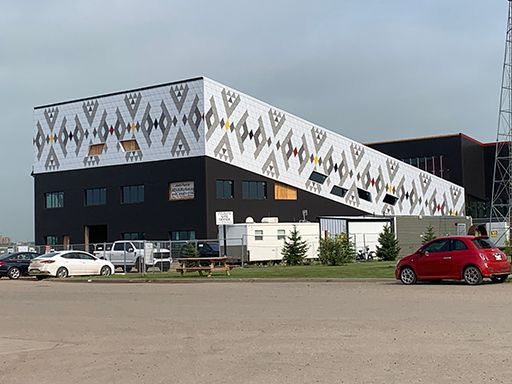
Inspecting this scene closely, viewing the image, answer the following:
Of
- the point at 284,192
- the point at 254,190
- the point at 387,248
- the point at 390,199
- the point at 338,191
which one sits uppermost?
the point at 338,191

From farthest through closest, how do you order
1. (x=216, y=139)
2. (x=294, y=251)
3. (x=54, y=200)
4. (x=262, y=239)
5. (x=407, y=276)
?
(x=54, y=200), (x=216, y=139), (x=262, y=239), (x=294, y=251), (x=407, y=276)

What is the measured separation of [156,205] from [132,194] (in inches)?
129

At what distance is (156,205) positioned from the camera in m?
66.6

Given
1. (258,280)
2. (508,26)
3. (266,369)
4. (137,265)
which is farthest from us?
(508,26)

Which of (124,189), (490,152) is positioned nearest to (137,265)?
(124,189)

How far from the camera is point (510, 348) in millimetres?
11266

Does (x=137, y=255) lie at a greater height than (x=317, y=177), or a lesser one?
lesser

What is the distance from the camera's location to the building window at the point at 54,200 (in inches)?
2894

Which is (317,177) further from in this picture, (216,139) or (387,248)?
(387,248)

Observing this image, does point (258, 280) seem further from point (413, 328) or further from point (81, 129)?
point (81, 129)

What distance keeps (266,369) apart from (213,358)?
1.32 metres

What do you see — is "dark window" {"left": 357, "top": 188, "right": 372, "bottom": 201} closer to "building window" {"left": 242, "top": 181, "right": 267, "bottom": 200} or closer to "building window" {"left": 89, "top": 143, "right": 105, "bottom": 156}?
"building window" {"left": 242, "top": 181, "right": 267, "bottom": 200}

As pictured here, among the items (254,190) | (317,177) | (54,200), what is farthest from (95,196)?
(317,177)

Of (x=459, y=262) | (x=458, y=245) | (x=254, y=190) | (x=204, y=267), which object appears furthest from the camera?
(x=254, y=190)
